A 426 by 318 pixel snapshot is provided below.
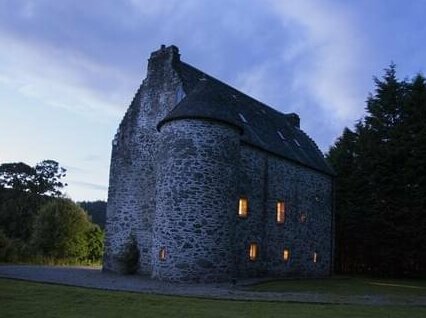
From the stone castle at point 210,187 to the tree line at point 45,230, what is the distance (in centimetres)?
715

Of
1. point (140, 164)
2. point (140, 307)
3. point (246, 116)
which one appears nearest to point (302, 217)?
point (246, 116)

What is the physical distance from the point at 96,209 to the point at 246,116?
41852 mm

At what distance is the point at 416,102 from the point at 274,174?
13.2m

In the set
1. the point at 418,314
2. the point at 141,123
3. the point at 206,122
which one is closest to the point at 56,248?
the point at 141,123

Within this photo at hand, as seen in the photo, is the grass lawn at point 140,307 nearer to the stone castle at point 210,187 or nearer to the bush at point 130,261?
the stone castle at point 210,187

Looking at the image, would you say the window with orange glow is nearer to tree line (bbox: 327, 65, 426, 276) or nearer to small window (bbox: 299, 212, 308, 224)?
small window (bbox: 299, 212, 308, 224)

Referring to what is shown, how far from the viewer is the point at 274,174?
25.2m

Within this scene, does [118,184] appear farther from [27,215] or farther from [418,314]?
[27,215]

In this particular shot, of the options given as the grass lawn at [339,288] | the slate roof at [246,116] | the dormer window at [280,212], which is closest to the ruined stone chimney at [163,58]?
the slate roof at [246,116]

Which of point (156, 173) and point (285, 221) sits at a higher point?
point (156, 173)

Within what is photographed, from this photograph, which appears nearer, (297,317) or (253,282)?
(297,317)

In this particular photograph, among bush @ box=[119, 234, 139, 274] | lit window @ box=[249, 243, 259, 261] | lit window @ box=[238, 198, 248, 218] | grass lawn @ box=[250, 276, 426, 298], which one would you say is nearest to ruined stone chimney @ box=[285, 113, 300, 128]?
lit window @ box=[238, 198, 248, 218]

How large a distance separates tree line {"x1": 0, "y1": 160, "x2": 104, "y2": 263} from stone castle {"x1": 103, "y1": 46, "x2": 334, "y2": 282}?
7.15 m

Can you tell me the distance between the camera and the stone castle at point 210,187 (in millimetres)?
19469
